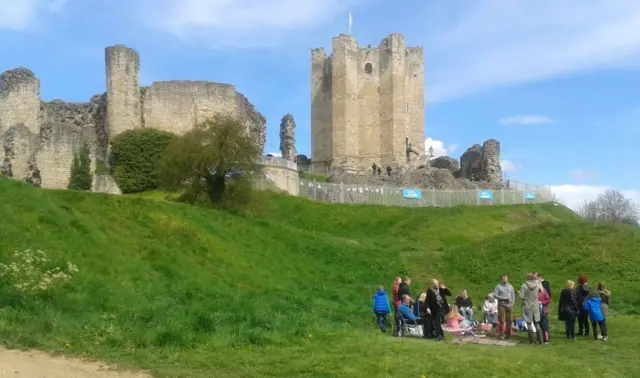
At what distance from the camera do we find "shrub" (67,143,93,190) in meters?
39.2

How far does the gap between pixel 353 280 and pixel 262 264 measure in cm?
356

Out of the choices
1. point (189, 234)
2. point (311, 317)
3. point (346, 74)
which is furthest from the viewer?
point (346, 74)

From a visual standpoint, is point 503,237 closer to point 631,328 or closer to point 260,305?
point 631,328

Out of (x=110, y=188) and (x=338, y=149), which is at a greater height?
(x=338, y=149)

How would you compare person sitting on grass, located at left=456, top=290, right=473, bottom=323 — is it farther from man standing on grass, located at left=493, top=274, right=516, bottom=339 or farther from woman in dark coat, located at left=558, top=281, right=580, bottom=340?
woman in dark coat, located at left=558, top=281, right=580, bottom=340

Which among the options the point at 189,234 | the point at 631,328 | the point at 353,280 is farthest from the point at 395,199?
the point at 631,328

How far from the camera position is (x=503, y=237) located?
109 feet

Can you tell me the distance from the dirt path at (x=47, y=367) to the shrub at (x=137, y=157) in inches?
1301

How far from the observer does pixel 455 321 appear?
18578mm

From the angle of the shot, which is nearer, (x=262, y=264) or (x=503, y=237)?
(x=262, y=264)

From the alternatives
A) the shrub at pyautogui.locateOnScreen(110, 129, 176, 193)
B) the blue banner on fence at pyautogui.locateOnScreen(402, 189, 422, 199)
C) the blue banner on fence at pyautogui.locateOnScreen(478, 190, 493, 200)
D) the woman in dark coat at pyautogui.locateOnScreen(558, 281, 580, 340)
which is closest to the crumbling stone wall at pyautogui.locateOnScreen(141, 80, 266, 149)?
the shrub at pyautogui.locateOnScreen(110, 129, 176, 193)

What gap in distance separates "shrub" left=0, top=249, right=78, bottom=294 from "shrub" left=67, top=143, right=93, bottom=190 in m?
23.8

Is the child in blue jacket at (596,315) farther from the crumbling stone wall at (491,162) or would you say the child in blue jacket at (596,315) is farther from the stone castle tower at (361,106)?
the stone castle tower at (361,106)

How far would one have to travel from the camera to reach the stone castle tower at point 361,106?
72812mm
